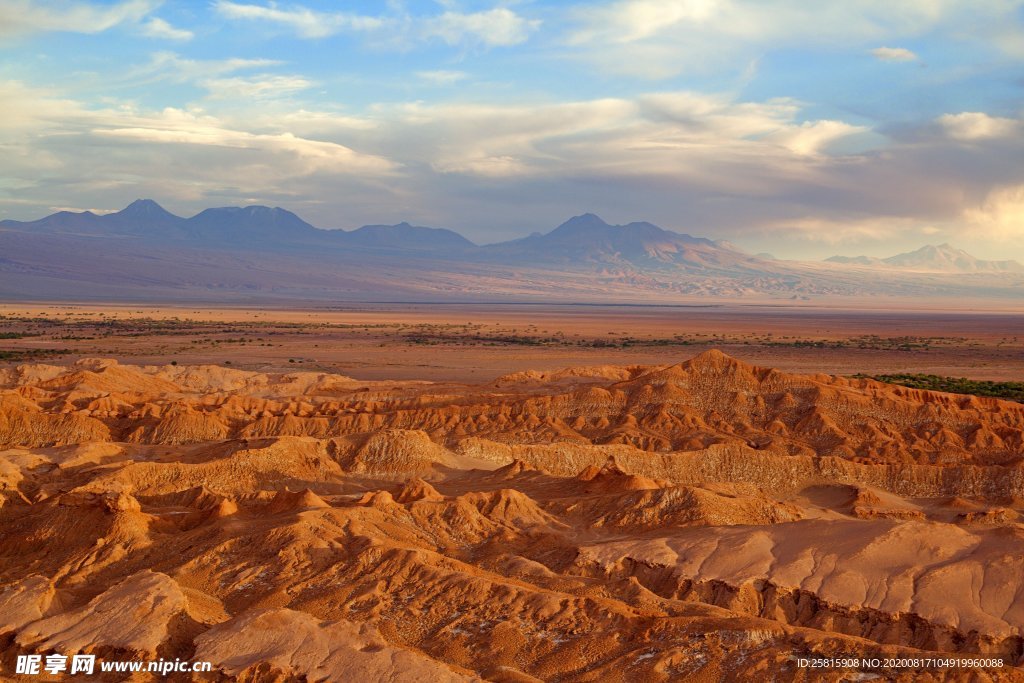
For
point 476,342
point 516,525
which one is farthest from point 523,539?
point 476,342

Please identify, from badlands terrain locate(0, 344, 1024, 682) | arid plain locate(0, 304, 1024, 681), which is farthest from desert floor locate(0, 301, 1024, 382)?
badlands terrain locate(0, 344, 1024, 682)

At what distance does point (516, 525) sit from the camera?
22.4 metres

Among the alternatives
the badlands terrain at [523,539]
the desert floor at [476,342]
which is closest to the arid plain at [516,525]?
the badlands terrain at [523,539]

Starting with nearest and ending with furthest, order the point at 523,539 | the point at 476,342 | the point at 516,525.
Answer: the point at 523,539 → the point at 516,525 → the point at 476,342

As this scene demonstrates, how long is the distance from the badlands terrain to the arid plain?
0.06 m

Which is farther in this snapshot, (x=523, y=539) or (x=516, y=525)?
(x=516, y=525)

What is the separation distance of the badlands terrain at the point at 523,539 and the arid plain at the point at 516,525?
63 mm

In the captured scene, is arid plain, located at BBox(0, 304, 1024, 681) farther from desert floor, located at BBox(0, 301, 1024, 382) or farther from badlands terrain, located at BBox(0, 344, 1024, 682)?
desert floor, located at BBox(0, 301, 1024, 382)

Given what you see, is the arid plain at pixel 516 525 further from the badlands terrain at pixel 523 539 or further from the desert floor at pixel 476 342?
the desert floor at pixel 476 342

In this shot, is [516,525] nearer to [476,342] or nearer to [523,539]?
[523,539]

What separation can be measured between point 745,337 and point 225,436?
71.6 m

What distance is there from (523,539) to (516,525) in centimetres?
79

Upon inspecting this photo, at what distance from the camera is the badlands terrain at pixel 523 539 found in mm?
15328

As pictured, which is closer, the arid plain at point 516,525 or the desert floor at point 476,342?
the arid plain at point 516,525
